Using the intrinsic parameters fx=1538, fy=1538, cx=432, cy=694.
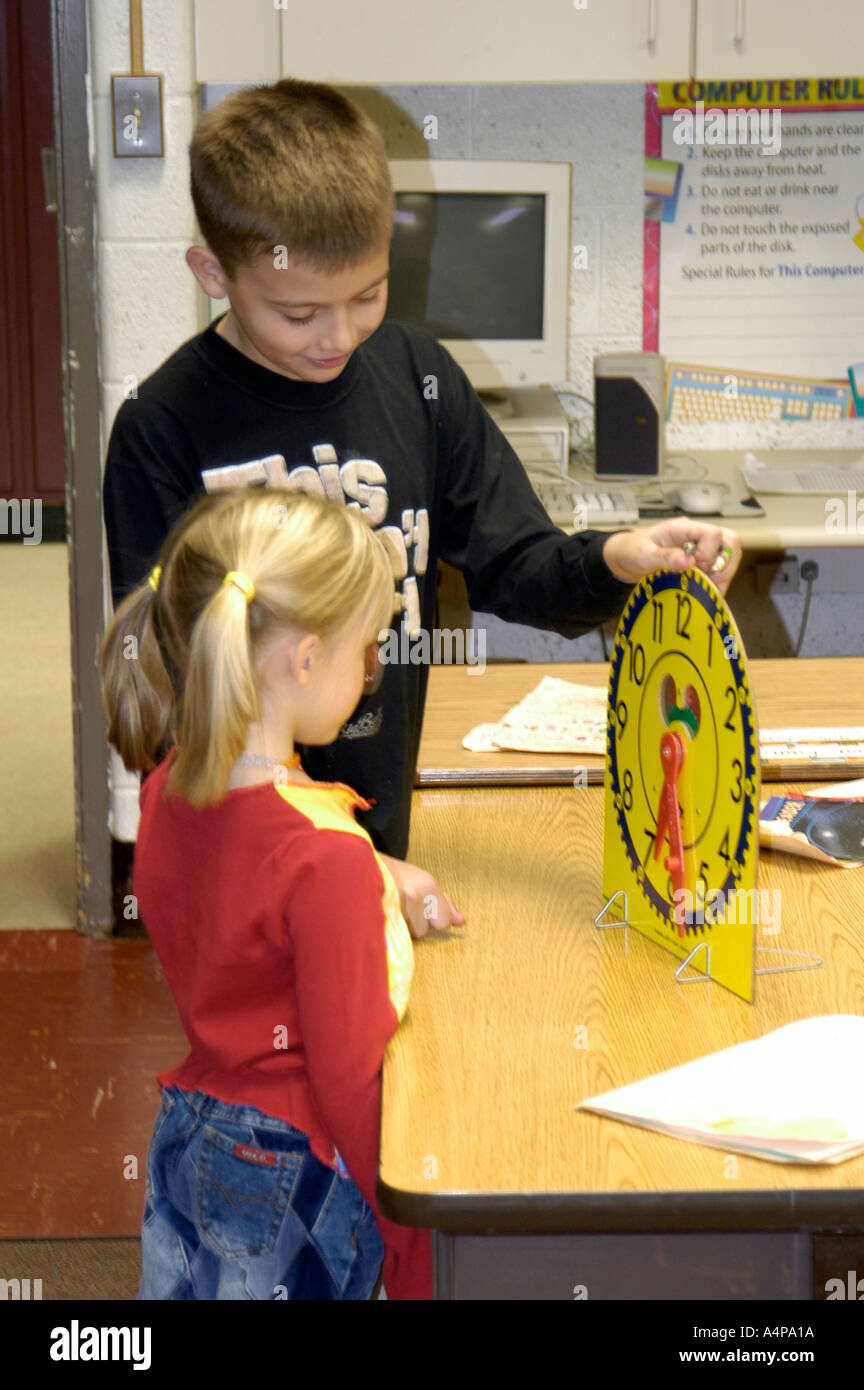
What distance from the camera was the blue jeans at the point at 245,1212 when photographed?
1.03 meters

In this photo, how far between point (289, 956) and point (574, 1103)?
209mm

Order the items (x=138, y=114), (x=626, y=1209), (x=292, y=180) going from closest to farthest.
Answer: (x=626, y=1209)
(x=292, y=180)
(x=138, y=114)

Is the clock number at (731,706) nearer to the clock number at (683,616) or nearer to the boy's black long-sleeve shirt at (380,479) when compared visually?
the clock number at (683,616)

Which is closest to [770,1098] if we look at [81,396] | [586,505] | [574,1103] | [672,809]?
[574,1103]

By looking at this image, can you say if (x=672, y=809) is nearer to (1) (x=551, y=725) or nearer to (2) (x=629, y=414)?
(1) (x=551, y=725)

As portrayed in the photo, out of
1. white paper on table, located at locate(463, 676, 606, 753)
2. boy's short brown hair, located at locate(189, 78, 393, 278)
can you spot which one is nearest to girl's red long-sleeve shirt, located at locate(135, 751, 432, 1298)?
boy's short brown hair, located at locate(189, 78, 393, 278)

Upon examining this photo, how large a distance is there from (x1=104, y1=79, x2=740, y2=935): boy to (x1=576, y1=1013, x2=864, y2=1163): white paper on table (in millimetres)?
270

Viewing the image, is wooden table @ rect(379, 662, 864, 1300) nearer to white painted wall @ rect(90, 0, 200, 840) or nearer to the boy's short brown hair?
the boy's short brown hair

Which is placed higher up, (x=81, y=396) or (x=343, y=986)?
(x=81, y=396)

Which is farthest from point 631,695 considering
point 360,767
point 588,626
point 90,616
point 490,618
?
point 490,618

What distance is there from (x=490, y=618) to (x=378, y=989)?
2123 millimetres

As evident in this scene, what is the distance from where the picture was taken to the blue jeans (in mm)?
1027

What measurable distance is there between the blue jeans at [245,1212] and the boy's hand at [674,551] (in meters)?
0.48

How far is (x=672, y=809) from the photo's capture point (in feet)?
3.59
